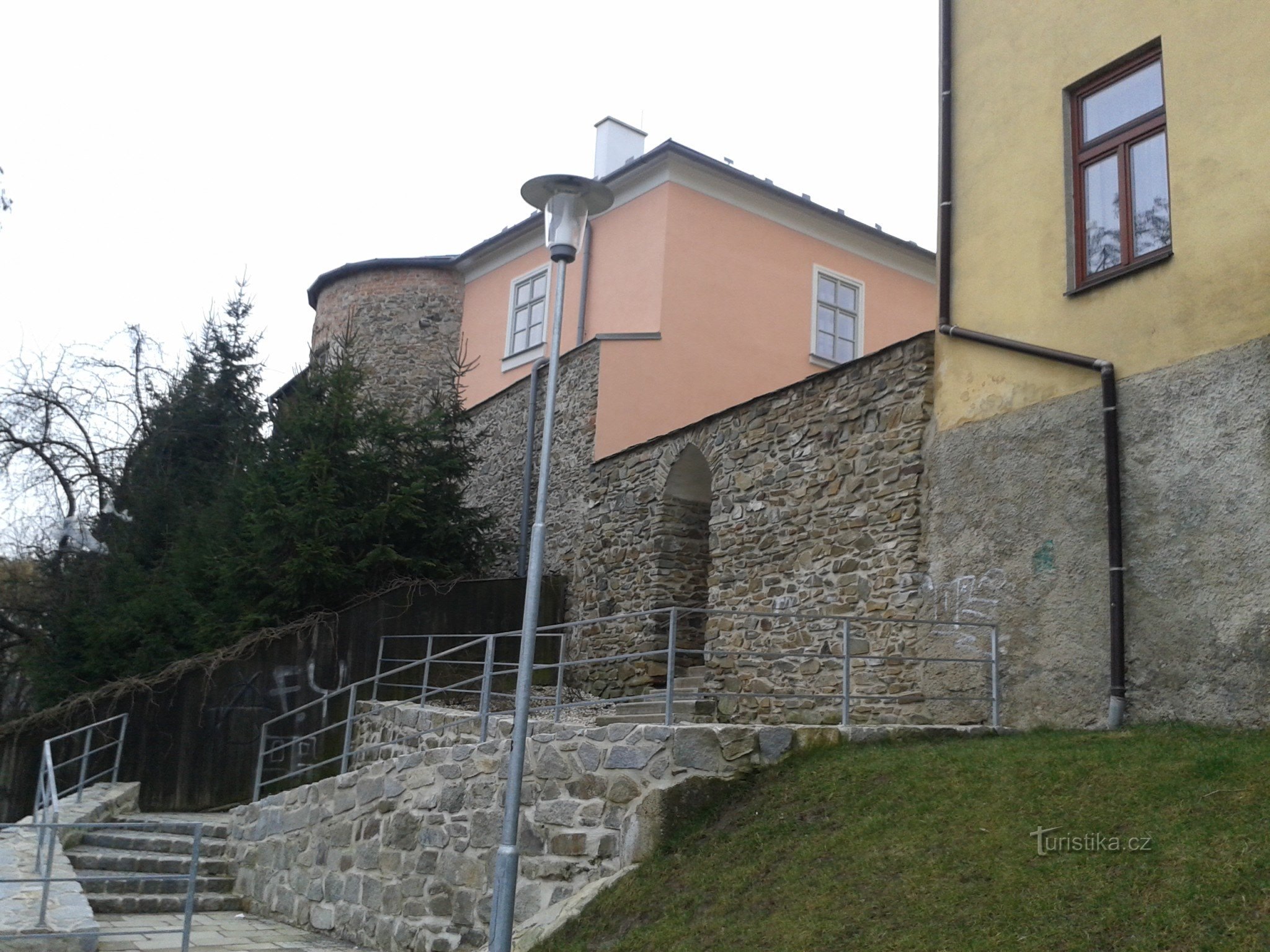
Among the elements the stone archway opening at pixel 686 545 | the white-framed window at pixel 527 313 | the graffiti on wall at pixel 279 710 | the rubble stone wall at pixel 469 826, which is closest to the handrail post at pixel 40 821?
the rubble stone wall at pixel 469 826

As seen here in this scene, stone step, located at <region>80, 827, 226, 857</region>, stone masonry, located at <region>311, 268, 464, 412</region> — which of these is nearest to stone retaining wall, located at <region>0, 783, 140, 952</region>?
stone step, located at <region>80, 827, 226, 857</region>

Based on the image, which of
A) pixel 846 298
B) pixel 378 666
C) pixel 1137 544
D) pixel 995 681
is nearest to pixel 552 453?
pixel 378 666

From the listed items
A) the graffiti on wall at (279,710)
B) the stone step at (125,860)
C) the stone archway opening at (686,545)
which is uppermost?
the stone archway opening at (686,545)

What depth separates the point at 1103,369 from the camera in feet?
27.6

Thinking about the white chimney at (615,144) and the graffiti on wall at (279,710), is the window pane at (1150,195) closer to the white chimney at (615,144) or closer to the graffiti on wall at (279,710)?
the graffiti on wall at (279,710)

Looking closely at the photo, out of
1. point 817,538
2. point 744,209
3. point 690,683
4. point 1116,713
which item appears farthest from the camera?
point 744,209

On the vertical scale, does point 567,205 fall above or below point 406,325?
below

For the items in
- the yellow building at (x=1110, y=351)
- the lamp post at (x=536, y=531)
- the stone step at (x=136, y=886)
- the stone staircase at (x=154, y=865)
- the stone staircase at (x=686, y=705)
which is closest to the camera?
the lamp post at (x=536, y=531)

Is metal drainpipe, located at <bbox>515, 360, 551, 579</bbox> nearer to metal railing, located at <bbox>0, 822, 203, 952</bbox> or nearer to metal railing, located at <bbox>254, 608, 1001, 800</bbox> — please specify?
metal railing, located at <bbox>254, 608, 1001, 800</bbox>

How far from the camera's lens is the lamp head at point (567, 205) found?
791 centimetres

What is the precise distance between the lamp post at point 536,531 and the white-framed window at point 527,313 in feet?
36.8

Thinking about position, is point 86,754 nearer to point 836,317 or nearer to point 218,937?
point 218,937

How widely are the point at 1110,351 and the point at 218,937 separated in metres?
8.69

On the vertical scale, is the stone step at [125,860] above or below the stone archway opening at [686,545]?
below
